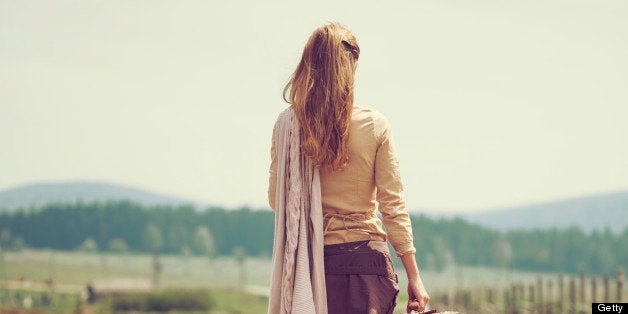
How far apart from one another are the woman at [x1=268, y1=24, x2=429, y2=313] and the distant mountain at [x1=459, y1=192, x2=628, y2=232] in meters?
48.6

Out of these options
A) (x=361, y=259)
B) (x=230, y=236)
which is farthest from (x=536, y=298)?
(x=361, y=259)

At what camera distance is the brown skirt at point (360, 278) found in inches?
130

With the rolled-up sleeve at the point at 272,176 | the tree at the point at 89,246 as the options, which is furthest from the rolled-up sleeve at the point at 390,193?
the tree at the point at 89,246

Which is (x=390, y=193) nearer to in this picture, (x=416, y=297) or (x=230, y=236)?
(x=416, y=297)

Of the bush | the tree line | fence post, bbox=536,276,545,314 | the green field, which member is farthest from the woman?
the bush

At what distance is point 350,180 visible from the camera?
3336 mm

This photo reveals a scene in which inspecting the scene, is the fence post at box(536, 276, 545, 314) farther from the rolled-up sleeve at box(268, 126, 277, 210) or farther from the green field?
the rolled-up sleeve at box(268, 126, 277, 210)

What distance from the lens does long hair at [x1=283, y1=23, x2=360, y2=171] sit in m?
3.28

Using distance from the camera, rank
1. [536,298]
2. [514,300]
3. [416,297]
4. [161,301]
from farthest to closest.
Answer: [161,301] → [536,298] → [514,300] → [416,297]

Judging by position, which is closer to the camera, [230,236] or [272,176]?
[272,176]

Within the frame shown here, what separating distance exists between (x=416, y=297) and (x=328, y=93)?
0.87 meters

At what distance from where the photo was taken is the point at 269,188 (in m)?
3.59

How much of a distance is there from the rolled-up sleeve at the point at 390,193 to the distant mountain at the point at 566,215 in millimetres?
48632

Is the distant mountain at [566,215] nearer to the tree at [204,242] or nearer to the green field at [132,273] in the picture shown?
the green field at [132,273]
